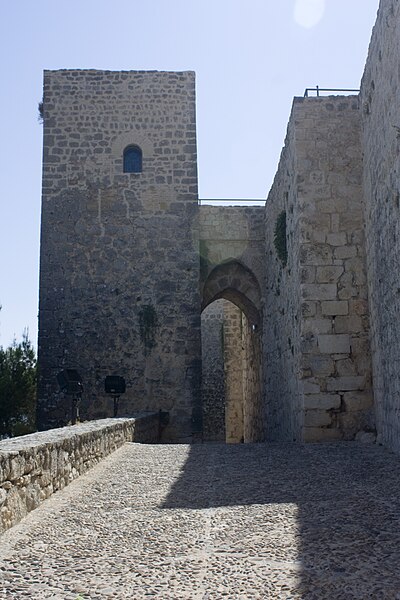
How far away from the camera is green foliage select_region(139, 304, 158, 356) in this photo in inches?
535

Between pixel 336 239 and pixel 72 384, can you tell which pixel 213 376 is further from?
pixel 336 239

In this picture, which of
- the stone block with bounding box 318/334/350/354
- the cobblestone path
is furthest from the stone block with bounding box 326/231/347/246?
the cobblestone path

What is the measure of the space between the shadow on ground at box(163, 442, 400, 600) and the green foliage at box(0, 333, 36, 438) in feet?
32.3

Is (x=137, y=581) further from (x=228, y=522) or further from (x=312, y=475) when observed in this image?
(x=312, y=475)

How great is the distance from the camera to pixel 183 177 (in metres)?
14.2

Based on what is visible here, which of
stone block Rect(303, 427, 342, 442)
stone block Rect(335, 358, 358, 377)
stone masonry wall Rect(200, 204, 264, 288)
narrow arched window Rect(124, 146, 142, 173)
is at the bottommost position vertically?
stone block Rect(303, 427, 342, 442)

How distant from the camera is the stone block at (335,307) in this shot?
9.23 m

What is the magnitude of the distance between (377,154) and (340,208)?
4.39 ft

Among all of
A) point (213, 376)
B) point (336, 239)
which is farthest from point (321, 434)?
point (213, 376)

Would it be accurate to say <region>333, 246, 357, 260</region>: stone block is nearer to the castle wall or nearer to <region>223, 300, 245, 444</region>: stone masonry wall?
the castle wall

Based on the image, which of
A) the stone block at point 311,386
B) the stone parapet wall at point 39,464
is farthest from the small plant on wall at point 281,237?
the stone parapet wall at point 39,464

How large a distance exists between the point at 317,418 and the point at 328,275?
192 centimetres

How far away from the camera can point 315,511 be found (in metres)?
4.13

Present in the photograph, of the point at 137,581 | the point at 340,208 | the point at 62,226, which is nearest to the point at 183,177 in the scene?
the point at 62,226
